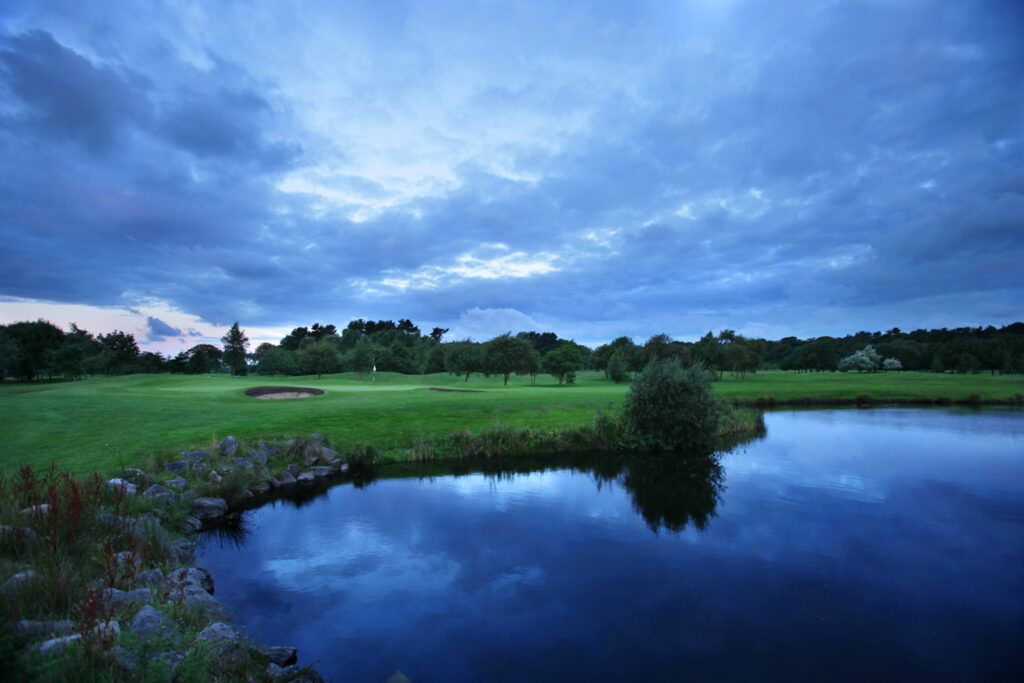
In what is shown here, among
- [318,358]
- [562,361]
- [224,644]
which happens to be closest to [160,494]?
[224,644]

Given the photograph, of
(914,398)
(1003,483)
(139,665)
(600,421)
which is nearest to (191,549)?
(139,665)

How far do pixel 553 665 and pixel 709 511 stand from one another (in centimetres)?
1019

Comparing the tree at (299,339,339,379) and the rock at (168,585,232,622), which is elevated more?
the tree at (299,339,339,379)

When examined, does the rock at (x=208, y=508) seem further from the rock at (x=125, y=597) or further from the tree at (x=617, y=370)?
the tree at (x=617, y=370)

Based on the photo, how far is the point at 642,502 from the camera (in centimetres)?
1758

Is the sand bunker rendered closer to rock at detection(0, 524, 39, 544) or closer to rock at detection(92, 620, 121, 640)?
rock at detection(0, 524, 39, 544)

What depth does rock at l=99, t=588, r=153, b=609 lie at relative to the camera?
697 cm

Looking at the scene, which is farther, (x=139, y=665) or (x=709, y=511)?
(x=709, y=511)

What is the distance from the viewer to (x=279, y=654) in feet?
26.7

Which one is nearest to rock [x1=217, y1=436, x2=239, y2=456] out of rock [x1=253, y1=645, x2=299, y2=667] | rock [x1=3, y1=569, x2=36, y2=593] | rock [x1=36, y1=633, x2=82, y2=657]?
rock [x1=3, y1=569, x2=36, y2=593]

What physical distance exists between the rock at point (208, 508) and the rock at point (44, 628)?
32.6 feet

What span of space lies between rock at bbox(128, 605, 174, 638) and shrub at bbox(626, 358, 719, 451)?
23273 mm

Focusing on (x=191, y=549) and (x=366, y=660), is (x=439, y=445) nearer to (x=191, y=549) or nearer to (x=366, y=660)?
(x=191, y=549)

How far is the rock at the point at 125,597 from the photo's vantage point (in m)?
6.97
